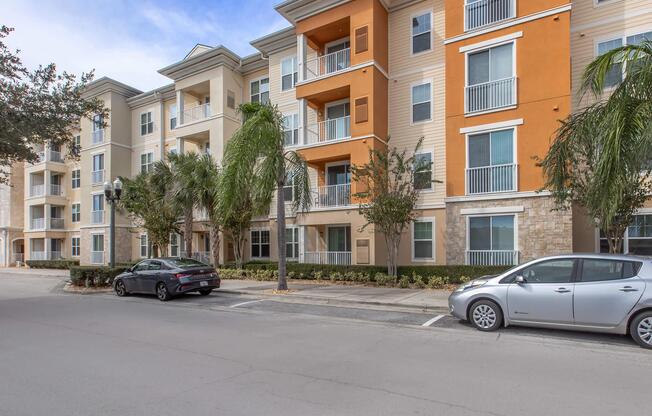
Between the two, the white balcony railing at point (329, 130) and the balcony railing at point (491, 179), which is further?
the white balcony railing at point (329, 130)

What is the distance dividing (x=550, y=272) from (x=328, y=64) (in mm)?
16412

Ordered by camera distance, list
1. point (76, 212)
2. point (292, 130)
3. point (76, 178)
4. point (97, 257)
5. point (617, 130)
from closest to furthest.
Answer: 1. point (617, 130)
2. point (292, 130)
3. point (97, 257)
4. point (76, 212)
5. point (76, 178)

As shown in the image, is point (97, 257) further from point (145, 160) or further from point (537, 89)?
point (537, 89)

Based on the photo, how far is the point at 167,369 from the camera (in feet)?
19.7

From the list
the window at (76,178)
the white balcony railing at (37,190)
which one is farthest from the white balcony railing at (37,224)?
the window at (76,178)

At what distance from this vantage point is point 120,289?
1549cm

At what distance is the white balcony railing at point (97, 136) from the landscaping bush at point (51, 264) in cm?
973

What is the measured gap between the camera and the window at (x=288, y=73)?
23109mm

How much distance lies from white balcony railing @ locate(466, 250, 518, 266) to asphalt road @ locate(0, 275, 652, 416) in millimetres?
6654

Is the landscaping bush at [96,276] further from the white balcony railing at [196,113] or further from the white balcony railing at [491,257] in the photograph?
the white balcony railing at [491,257]

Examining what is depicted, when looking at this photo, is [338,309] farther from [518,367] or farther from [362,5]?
[362,5]

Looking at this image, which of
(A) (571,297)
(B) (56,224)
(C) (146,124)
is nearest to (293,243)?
(A) (571,297)

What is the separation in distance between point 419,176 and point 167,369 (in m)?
12.3

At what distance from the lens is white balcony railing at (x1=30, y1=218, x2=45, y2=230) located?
116ft
